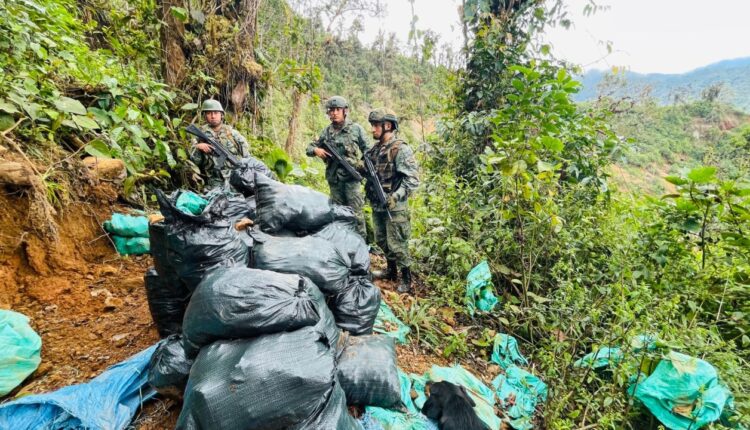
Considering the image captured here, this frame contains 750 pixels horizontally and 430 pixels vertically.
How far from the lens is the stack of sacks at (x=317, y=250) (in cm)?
171

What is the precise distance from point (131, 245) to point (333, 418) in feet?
7.50

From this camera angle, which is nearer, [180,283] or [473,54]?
[180,283]

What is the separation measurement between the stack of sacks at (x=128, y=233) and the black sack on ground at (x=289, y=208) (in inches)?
46.1

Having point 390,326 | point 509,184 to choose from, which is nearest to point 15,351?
point 390,326

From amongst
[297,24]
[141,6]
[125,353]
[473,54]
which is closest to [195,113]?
[141,6]

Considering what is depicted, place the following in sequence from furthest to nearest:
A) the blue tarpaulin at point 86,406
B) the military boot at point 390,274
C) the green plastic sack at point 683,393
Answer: the military boot at point 390,274 → the green plastic sack at point 683,393 → the blue tarpaulin at point 86,406

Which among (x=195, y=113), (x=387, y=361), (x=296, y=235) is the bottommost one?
(x=387, y=361)

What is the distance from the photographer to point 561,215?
3020 millimetres

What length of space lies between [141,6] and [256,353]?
457 centimetres

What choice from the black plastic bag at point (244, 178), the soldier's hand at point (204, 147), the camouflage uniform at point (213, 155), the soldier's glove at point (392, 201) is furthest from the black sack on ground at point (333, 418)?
the soldier's hand at point (204, 147)

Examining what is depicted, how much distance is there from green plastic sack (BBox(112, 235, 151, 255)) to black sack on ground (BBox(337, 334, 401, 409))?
1.98 meters

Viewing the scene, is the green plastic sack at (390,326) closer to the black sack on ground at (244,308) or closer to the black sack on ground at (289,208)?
the black sack on ground at (289,208)

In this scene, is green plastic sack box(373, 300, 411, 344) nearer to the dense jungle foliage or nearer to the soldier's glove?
the dense jungle foliage

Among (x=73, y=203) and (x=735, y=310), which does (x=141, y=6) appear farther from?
(x=735, y=310)
